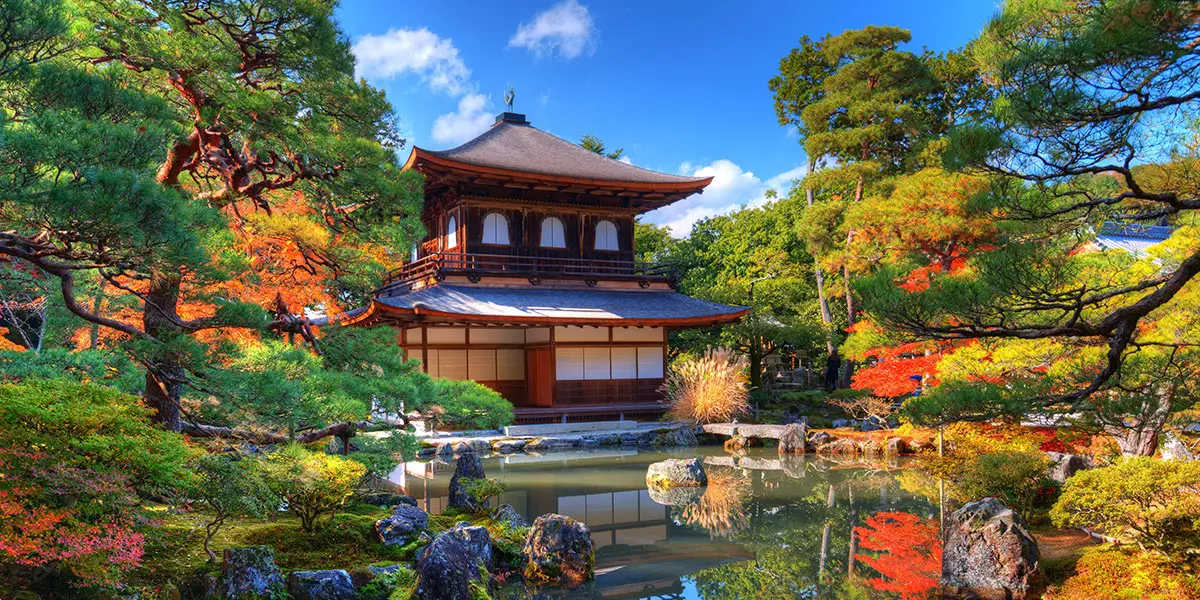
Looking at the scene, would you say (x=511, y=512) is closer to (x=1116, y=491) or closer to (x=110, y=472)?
(x=110, y=472)

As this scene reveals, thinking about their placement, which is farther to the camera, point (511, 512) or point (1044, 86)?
point (511, 512)

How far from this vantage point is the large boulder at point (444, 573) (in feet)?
16.2

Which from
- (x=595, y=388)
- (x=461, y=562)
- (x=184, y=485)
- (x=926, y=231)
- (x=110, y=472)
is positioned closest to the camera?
(x=110, y=472)

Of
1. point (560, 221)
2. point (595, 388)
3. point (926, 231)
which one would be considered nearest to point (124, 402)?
point (926, 231)

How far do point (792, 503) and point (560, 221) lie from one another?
10933mm

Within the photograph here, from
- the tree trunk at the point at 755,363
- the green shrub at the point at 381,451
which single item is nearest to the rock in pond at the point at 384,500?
the green shrub at the point at 381,451

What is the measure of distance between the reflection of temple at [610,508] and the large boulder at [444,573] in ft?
3.88

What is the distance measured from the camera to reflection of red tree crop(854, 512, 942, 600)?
5750 millimetres

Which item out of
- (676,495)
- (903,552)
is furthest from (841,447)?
(903,552)

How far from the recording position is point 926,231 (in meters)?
12.2

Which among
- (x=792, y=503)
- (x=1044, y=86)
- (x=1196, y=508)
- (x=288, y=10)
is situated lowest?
(x=792, y=503)

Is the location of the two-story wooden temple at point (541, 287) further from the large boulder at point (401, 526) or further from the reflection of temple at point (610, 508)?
the large boulder at point (401, 526)

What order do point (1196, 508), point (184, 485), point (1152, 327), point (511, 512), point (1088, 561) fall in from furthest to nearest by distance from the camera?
point (511, 512), point (1152, 327), point (1088, 561), point (1196, 508), point (184, 485)

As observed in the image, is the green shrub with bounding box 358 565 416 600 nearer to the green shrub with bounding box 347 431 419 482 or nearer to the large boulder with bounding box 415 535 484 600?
the large boulder with bounding box 415 535 484 600
